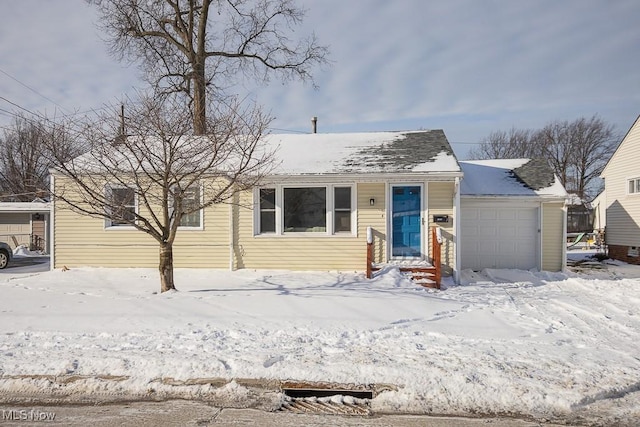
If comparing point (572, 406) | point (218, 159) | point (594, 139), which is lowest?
point (572, 406)

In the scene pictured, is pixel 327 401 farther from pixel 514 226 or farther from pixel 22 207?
pixel 22 207

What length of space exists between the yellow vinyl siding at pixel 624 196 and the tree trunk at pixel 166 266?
56.8ft

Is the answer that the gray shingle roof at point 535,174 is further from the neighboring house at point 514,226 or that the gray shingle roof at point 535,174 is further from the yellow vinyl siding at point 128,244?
the yellow vinyl siding at point 128,244

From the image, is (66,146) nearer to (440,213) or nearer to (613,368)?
(440,213)

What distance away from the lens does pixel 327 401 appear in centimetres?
420

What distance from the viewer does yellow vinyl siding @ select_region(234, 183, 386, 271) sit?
36.9ft

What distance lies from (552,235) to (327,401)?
1152cm

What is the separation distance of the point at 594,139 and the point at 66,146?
46428 mm

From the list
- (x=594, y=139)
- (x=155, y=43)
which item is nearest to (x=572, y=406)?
(x=155, y=43)

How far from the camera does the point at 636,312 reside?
7789 mm

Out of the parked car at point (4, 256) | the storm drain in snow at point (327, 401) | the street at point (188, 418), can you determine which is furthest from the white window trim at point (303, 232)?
the parked car at point (4, 256)

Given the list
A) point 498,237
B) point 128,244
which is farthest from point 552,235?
point 128,244

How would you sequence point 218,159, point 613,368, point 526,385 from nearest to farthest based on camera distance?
point 526,385
point 613,368
point 218,159

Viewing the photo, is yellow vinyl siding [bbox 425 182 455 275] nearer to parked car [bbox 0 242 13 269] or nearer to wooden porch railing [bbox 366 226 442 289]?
wooden porch railing [bbox 366 226 442 289]
